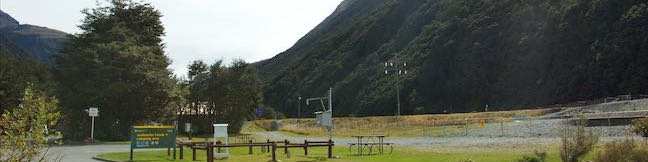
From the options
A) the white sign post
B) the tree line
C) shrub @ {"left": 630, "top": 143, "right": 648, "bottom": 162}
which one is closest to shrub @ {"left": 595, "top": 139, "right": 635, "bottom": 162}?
shrub @ {"left": 630, "top": 143, "right": 648, "bottom": 162}

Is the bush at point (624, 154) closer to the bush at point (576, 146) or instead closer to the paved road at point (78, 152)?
the bush at point (576, 146)

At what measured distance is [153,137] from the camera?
22031 millimetres

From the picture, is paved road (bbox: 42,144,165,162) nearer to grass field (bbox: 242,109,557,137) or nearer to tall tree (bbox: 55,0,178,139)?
tall tree (bbox: 55,0,178,139)

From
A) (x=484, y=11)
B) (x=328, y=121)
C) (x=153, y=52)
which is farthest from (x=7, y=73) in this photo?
(x=484, y=11)

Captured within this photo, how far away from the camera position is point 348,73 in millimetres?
152625

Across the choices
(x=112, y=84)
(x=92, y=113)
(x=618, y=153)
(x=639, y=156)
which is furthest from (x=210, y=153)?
(x=112, y=84)

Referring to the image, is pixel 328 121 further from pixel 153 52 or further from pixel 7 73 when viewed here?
pixel 7 73

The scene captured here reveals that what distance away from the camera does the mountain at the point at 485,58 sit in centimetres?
9494

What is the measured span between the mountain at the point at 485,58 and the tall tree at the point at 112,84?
68.6m

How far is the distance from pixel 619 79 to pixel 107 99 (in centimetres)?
7443

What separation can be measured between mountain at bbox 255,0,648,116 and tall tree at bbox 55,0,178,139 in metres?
68.6

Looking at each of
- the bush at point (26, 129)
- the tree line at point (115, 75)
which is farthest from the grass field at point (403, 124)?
the bush at point (26, 129)

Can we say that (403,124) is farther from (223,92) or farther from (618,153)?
(618,153)

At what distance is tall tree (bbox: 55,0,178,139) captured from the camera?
4219cm
